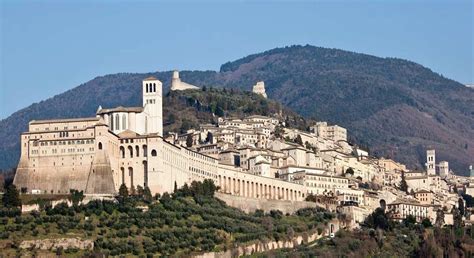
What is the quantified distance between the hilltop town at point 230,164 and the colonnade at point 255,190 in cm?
10

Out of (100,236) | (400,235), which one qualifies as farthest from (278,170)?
(100,236)

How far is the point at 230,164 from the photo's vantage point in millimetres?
108500

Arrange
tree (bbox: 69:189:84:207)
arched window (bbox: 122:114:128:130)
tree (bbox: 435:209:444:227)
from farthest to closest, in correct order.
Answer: tree (bbox: 435:209:444:227) < arched window (bbox: 122:114:128:130) < tree (bbox: 69:189:84:207)

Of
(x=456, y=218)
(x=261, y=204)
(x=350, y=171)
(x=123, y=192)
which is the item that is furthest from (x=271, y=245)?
(x=350, y=171)

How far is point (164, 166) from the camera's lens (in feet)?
309

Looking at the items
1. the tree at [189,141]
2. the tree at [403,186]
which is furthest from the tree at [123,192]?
the tree at [403,186]

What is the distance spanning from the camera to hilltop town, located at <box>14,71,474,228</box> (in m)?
91.8

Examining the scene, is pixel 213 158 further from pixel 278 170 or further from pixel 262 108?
pixel 262 108

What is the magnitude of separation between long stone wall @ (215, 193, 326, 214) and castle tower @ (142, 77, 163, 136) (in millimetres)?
7277

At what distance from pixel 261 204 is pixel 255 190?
8.34 feet

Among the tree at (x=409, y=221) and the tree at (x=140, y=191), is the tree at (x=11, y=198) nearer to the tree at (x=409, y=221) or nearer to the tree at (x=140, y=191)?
the tree at (x=140, y=191)

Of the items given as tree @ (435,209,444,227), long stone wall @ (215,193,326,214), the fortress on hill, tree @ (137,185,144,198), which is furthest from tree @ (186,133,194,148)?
tree @ (137,185,144,198)

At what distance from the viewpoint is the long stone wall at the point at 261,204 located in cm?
10069

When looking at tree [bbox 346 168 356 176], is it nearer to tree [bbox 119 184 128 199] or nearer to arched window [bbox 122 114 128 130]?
arched window [bbox 122 114 128 130]
